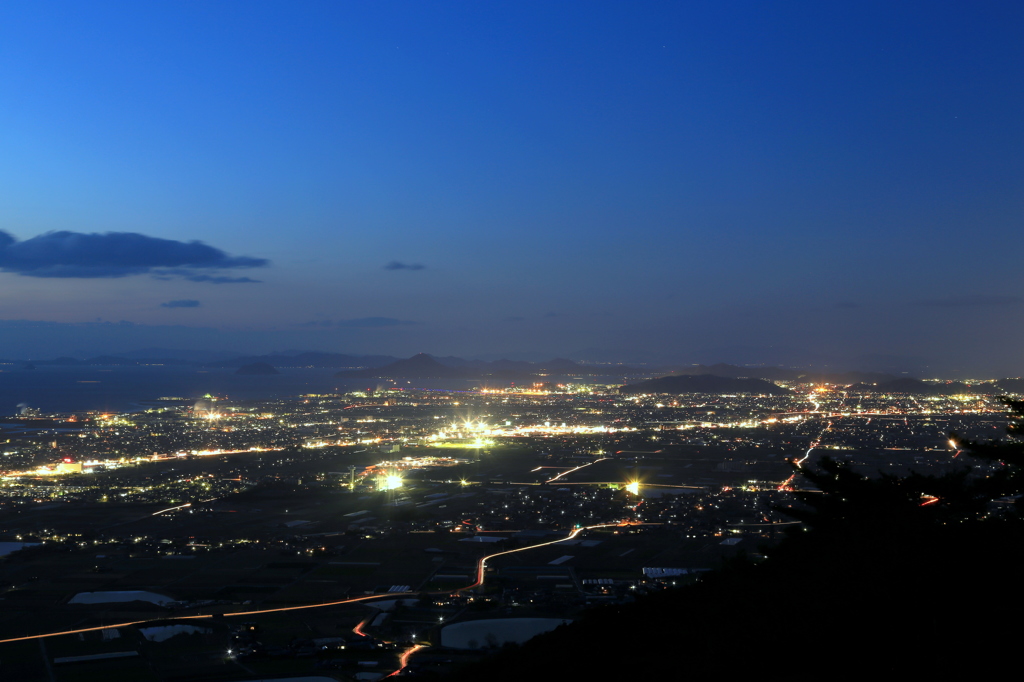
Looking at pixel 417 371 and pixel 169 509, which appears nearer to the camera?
pixel 169 509

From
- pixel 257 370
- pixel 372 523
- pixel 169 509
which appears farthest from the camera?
pixel 257 370

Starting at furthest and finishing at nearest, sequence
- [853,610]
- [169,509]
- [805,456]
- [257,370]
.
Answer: [257,370]
[805,456]
[169,509]
[853,610]

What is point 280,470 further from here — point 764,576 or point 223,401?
point 223,401

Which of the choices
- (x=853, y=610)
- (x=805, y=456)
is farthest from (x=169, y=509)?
(x=805, y=456)

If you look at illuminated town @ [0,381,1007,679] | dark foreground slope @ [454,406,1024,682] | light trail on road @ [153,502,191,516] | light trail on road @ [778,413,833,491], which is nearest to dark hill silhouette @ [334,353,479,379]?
illuminated town @ [0,381,1007,679]

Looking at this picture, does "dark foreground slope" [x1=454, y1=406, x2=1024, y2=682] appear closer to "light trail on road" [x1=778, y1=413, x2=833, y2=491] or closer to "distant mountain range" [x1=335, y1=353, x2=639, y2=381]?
"light trail on road" [x1=778, y1=413, x2=833, y2=491]

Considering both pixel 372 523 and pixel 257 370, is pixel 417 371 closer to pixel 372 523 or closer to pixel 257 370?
pixel 257 370

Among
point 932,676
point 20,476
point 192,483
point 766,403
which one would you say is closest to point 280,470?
point 192,483

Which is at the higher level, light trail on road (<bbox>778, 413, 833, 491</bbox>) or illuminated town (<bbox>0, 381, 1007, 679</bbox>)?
light trail on road (<bbox>778, 413, 833, 491</bbox>)
